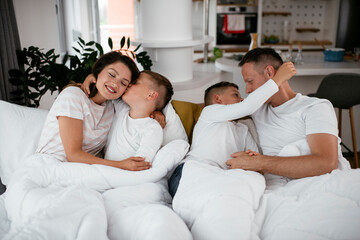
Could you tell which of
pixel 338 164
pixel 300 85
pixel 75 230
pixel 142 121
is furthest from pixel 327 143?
pixel 300 85

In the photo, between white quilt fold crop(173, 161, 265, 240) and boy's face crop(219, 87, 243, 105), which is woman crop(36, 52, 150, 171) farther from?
boy's face crop(219, 87, 243, 105)

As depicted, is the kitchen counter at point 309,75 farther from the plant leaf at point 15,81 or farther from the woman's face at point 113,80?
the plant leaf at point 15,81

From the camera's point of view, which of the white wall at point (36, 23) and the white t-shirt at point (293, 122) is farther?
the white wall at point (36, 23)

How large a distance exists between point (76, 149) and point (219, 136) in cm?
71

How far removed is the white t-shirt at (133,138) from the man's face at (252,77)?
1.70 ft

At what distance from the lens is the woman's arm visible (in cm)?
166

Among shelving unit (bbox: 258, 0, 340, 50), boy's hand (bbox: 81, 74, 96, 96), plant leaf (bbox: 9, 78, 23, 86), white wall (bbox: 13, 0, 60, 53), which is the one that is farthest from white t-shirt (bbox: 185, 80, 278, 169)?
shelving unit (bbox: 258, 0, 340, 50)

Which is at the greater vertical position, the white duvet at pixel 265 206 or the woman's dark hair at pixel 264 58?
the woman's dark hair at pixel 264 58

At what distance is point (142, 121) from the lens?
6.02 feet

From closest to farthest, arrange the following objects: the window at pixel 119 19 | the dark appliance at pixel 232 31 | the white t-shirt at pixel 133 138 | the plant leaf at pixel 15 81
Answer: the white t-shirt at pixel 133 138 < the plant leaf at pixel 15 81 < the dark appliance at pixel 232 31 < the window at pixel 119 19

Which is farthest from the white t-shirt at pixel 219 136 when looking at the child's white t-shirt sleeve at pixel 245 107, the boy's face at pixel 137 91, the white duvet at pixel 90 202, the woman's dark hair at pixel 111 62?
the woman's dark hair at pixel 111 62

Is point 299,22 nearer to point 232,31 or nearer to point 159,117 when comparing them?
point 232,31

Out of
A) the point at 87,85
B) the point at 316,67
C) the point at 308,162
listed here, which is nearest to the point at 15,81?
the point at 87,85

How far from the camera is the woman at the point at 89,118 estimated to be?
5.46 feet
